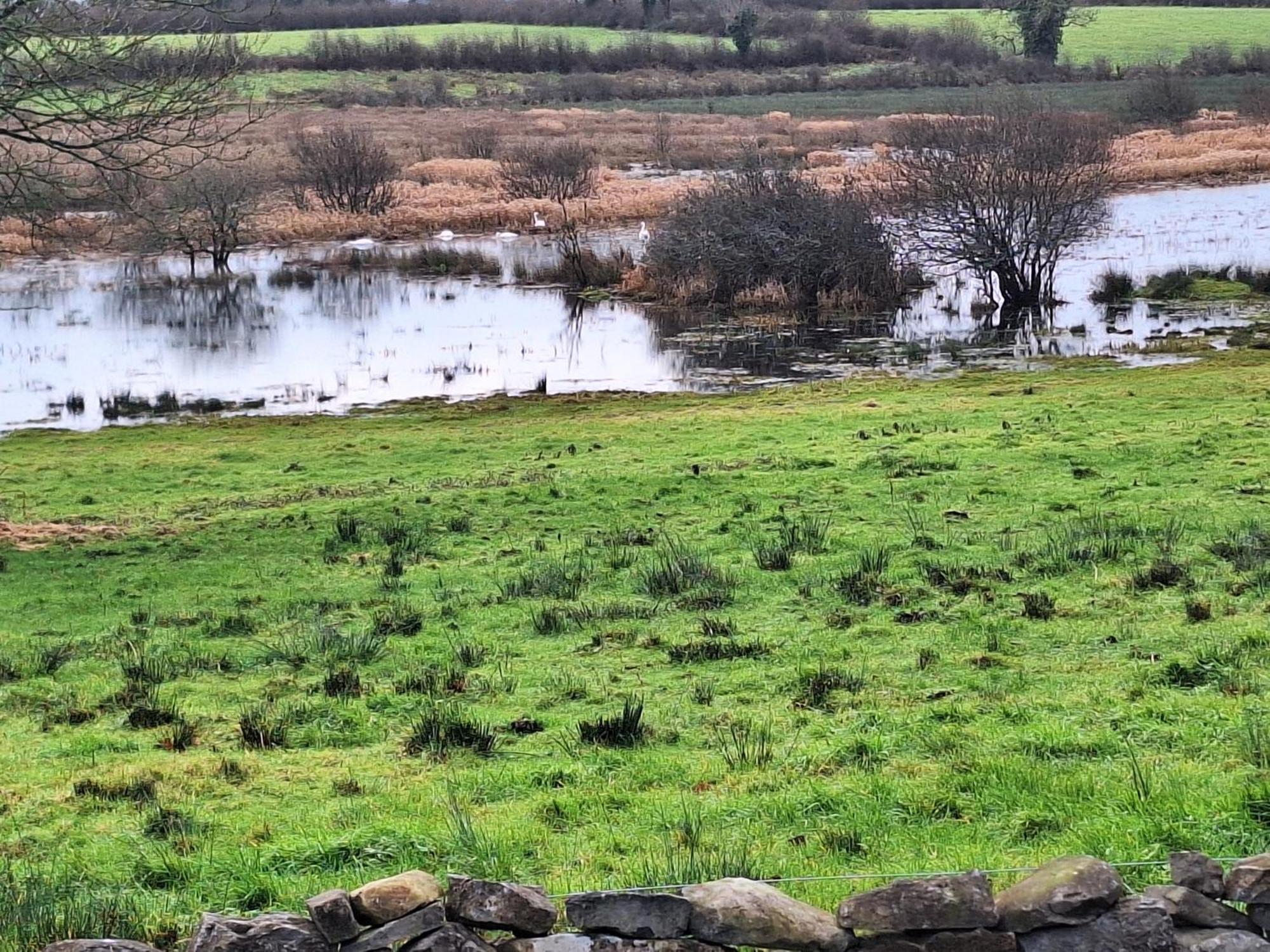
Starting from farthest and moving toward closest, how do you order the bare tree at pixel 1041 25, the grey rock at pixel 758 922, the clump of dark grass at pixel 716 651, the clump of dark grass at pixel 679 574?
the bare tree at pixel 1041 25, the clump of dark grass at pixel 679 574, the clump of dark grass at pixel 716 651, the grey rock at pixel 758 922

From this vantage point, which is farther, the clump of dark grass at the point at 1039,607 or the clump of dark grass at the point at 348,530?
the clump of dark grass at the point at 348,530

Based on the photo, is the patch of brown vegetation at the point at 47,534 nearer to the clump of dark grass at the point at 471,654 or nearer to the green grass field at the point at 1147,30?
the clump of dark grass at the point at 471,654

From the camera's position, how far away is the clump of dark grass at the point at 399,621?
11.1 m

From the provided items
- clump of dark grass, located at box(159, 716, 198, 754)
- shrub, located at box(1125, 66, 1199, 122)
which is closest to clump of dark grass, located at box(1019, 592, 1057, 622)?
clump of dark grass, located at box(159, 716, 198, 754)

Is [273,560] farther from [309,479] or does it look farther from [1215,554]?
[1215,554]

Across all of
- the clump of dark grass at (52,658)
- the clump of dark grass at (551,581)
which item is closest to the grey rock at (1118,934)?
the clump of dark grass at (551,581)

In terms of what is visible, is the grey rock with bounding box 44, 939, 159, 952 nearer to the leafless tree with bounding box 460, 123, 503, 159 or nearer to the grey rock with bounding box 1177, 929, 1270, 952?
the grey rock with bounding box 1177, 929, 1270, 952

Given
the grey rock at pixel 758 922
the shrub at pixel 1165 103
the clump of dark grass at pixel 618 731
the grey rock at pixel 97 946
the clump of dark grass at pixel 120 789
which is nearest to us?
the grey rock at pixel 97 946

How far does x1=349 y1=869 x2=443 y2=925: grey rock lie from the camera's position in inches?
170

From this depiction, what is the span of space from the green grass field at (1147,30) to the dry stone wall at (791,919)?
3988 inches

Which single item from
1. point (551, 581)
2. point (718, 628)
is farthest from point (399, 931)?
point (551, 581)

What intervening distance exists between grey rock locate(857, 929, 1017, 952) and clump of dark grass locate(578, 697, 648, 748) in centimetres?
363

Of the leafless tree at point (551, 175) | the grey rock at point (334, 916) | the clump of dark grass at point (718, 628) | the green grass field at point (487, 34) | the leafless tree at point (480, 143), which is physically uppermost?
the green grass field at point (487, 34)

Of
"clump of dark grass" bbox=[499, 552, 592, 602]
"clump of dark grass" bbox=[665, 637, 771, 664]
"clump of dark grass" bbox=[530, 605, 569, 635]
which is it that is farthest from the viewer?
"clump of dark grass" bbox=[499, 552, 592, 602]
